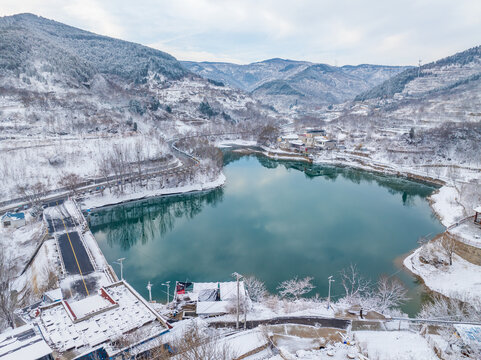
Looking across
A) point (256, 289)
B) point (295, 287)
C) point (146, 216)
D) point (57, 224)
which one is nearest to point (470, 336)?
point (295, 287)

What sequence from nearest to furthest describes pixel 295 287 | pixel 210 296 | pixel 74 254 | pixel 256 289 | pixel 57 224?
pixel 210 296 < pixel 256 289 < pixel 295 287 < pixel 74 254 < pixel 57 224

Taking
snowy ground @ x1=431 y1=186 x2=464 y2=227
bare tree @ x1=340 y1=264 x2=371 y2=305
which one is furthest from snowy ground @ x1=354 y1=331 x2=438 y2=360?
snowy ground @ x1=431 y1=186 x2=464 y2=227

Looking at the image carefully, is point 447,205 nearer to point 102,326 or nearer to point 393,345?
point 393,345

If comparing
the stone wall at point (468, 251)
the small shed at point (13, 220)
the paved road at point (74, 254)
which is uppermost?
the small shed at point (13, 220)

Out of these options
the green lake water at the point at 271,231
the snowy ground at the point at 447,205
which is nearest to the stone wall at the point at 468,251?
the green lake water at the point at 271,231

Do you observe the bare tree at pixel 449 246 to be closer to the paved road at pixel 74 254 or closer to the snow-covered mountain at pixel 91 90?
the paved road at pixel 74 254

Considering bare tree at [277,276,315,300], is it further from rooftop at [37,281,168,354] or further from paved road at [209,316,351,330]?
rooftop at [37,281,168,354]
